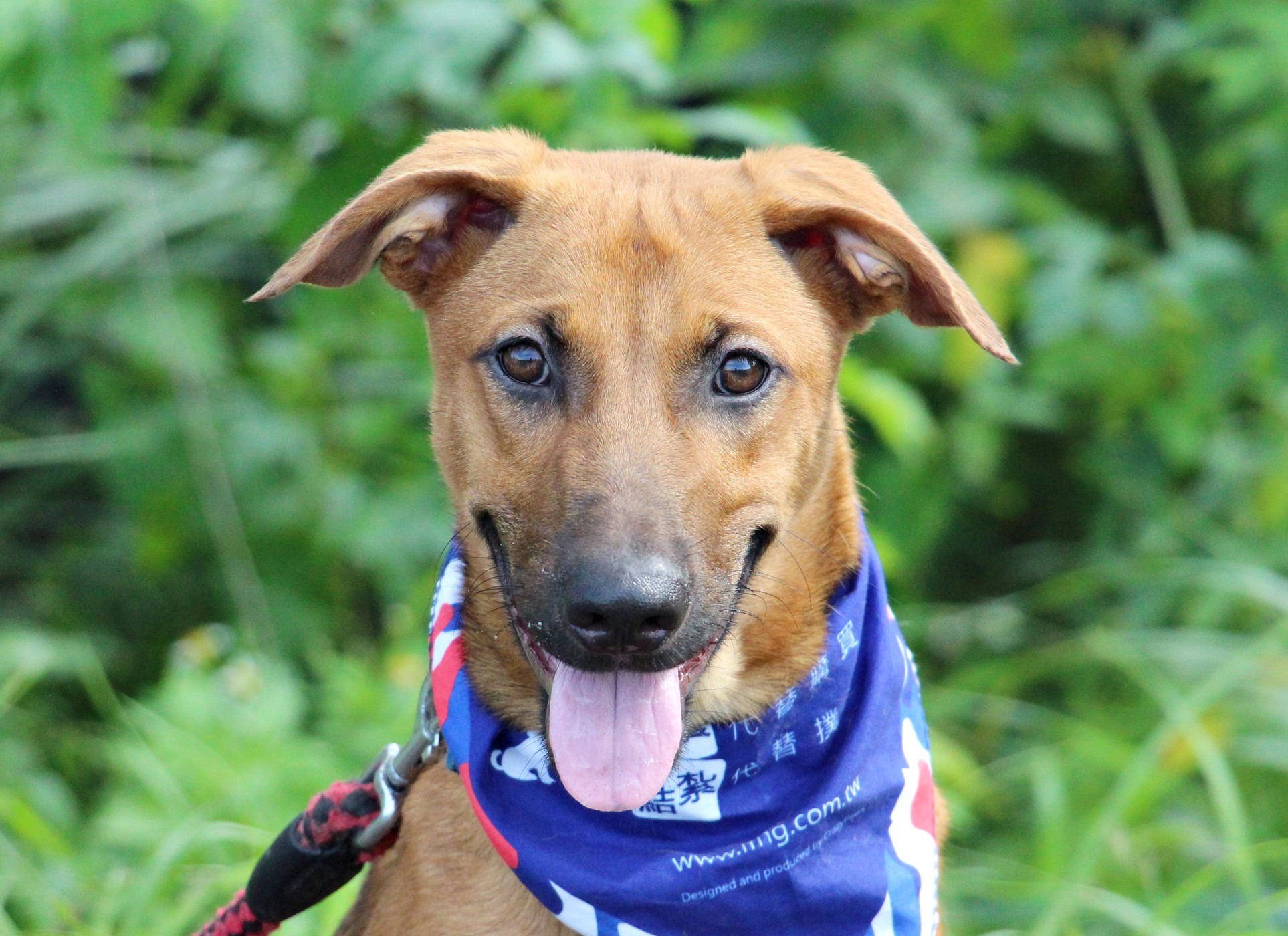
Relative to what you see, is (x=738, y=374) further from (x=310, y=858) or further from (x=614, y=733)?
(x=310, y=858)

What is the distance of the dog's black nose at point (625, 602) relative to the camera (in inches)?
104

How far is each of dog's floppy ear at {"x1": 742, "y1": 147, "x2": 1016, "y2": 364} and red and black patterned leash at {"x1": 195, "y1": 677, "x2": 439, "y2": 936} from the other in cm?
147

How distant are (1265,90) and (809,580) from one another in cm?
297

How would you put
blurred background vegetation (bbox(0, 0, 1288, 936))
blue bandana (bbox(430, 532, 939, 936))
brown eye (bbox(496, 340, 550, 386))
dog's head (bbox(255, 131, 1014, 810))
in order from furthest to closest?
blurred background vegetation (bbox(0, 0, 1288, 936))
brown eye (bbox(496, 340, 550, 386))
blue bandana (bbox(430, 532, 939, 936))
dog's head (bbox(255, 131, 1014, 810))

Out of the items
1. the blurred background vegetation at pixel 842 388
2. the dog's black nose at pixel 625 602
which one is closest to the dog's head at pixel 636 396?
the dog's black nose at pixel 625 602

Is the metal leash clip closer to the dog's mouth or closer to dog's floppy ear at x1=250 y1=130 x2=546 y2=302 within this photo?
the dog's mouth

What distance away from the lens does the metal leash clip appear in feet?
9.84

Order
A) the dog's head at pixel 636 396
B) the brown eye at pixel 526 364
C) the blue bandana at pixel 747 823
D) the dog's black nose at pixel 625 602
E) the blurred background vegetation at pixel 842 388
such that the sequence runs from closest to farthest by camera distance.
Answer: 1. the dog's black nose at pixel 625 602
2. the dog's head at pixel 636 396
3. the blue bandana at pixel 747 823
4. the brown eye at pixel 526 364
5. the blurred background vegetation at pixel 842 388

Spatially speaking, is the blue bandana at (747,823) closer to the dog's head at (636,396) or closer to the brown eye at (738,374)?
the dog's head at (636,396)

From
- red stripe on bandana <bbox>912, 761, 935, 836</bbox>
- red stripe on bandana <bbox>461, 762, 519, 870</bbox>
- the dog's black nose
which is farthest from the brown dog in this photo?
red stripe on bandana <bbox>912, 761, 935, 836</bbox>

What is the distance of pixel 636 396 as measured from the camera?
9.71ft

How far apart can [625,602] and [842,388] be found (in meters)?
2.35

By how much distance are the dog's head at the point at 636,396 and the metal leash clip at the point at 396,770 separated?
0.15 metres

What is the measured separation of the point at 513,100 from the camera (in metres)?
4.85
